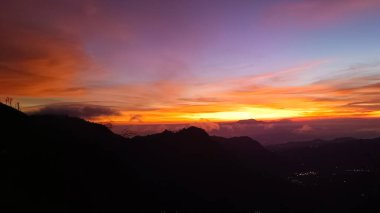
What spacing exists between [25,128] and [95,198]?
198 ft

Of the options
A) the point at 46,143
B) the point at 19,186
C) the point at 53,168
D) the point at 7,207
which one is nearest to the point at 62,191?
the point at 53,168

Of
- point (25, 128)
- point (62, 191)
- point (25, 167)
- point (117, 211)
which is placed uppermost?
point (25, 128)

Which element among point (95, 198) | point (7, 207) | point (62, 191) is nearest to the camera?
point (7, 207)

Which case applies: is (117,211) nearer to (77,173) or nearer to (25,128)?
(77,173)

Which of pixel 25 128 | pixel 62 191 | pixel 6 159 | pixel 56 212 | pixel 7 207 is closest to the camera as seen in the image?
pixel 7 207

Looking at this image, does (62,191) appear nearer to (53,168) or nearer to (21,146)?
(53,168)

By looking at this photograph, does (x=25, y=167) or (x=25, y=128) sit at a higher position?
(x=25, y=128)

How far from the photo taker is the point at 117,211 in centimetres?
18350

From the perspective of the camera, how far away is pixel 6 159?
495 feet

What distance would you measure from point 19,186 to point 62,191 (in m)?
26.3

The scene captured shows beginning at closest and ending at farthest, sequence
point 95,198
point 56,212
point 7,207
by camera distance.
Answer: point 7,207 → point 56,212 → point 95,198

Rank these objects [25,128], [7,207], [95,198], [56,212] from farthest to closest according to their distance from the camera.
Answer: [25,128], [95,198], [56,212], [7,207]

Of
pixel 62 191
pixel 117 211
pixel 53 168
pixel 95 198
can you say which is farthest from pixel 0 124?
pixel 117 211

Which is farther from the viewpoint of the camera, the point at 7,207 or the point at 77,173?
the point at 77,173
